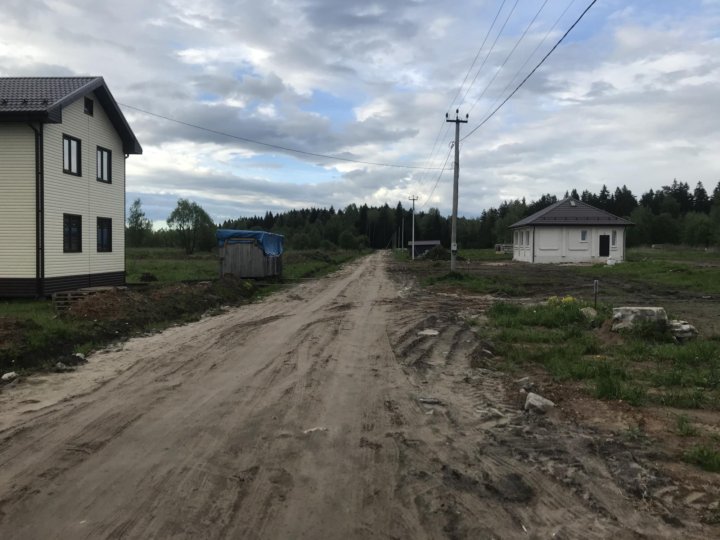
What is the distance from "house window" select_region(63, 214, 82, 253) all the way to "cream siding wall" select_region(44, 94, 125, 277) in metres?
0.17

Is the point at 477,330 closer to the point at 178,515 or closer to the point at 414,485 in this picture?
the point at 414,485

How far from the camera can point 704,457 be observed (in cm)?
487

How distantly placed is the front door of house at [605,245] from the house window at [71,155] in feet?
130

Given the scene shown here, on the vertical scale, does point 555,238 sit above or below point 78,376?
above

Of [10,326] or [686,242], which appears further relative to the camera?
[686,242]

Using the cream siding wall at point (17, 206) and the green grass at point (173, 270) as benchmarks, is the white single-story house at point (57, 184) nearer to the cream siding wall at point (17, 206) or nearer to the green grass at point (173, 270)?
the cream siding wall at point (17, 206)

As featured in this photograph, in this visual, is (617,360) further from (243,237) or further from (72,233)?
(243,237)

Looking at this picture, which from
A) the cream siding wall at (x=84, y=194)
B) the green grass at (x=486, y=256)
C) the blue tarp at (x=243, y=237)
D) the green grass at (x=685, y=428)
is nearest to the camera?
the green grass at (x=685, y=428)

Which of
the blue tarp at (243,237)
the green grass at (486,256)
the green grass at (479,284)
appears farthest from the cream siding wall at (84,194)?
the green grass at (486,256)

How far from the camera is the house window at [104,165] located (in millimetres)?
22703

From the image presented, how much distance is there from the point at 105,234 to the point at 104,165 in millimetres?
2886

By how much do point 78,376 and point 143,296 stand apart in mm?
7573

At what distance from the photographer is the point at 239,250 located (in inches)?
1035

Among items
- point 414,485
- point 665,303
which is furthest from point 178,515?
point 665,303
